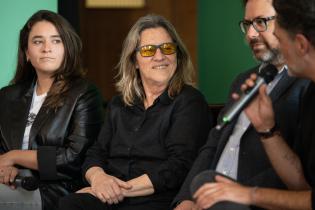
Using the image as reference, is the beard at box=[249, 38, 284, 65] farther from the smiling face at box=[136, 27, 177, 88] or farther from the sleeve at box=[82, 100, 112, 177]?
the sleeve at box=[82, 100, 112, 177]

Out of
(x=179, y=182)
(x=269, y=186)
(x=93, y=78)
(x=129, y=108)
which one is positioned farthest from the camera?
(x=93, y=78)

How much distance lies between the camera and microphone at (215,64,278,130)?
1862mm

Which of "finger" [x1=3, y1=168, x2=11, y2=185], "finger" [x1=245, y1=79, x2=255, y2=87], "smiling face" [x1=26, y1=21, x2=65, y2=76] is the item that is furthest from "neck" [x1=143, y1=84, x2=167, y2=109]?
"finger" [x1=245, y1=79, x2=255, y2=87]

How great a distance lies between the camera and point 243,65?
5195 millimetres

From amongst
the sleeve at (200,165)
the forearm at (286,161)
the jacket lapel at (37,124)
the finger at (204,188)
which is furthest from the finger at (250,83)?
the jacket lapel at (37,124)

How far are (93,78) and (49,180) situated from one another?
2988 millimetres

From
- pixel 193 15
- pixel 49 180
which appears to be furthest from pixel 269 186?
pixel 193 15

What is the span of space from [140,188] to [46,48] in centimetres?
98

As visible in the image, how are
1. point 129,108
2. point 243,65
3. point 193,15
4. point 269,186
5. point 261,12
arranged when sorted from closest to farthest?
point 269,186
point 261,12
point 129,108
point 243,65
point 193,15

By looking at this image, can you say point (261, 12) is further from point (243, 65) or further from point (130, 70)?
point (243, 65)

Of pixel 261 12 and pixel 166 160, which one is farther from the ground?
pixel 261 12

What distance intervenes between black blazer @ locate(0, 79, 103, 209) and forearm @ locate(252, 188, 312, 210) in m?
1.32

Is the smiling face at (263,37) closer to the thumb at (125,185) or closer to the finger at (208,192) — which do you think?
the finger at (208,192)

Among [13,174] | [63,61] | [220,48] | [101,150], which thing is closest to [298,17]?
[101,150]
